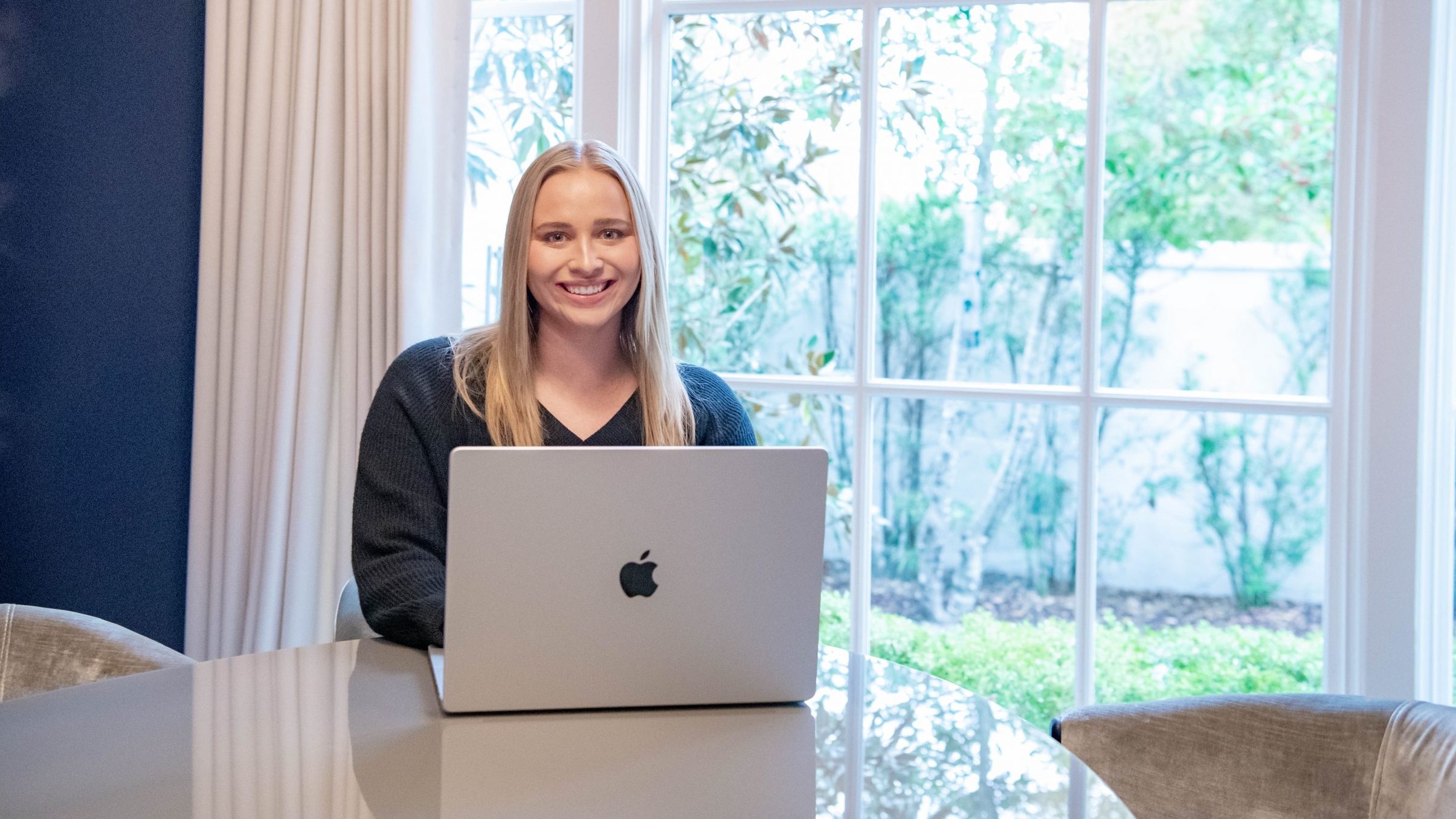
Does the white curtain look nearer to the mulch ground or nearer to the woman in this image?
the woman

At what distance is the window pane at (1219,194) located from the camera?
2381 millimetres

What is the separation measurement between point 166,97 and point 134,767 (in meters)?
2.15

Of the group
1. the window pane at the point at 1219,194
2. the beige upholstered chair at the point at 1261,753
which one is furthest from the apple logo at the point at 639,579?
the window pane at the point at 1219,194

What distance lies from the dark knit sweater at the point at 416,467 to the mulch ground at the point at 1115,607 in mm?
744

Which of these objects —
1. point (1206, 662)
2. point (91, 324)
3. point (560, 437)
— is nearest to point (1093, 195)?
point (1206, 662)

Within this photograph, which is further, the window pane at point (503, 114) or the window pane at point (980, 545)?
the window pane at point (503, 114)

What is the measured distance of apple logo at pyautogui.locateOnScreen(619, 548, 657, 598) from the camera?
1192mm

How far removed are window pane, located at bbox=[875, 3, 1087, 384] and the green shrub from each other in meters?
0.53

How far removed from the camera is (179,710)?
1.25 metres

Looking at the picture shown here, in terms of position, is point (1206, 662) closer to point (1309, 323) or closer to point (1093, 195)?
point (1309, 323)

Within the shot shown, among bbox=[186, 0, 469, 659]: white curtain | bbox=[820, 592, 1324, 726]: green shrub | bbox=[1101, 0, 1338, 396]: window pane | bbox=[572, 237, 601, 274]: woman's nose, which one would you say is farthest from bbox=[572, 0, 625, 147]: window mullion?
bbox=[820, 592, 1324, 726]: green shrub

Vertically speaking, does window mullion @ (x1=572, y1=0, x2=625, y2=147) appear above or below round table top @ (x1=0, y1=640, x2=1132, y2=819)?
above

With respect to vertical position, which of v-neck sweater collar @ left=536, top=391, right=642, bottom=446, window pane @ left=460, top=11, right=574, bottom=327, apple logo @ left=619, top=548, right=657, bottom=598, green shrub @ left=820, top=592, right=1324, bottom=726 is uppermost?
window pane @ left=460, top=11, right=574, bottom=327

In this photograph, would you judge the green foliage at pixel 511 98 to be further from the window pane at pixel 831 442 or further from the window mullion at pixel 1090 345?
the window mullion at pixel 1090 345
